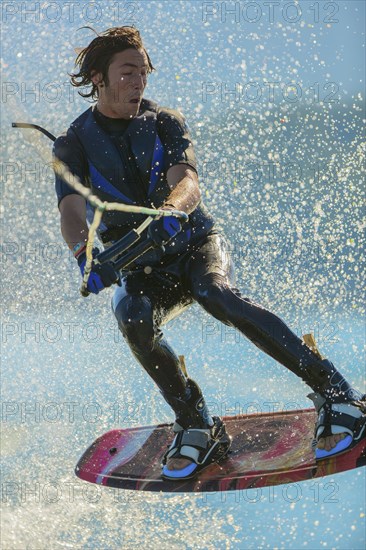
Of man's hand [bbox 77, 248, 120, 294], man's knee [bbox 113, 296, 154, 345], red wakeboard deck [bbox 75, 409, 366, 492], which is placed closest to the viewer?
man's hand [bbox 77, 248, 120, 294]

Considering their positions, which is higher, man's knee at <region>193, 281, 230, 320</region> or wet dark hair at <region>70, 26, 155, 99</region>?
wet dark hair at <region>70, 26, 155, 99</region>

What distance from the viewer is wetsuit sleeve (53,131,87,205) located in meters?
3.86

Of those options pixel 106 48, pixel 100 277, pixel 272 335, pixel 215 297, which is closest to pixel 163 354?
pixel 215 297

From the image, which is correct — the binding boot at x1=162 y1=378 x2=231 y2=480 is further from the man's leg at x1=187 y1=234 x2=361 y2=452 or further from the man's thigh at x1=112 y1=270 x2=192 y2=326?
the man's leg at x1=187 y1=234 x2=361 y2=452

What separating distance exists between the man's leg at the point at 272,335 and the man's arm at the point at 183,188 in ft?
1.16

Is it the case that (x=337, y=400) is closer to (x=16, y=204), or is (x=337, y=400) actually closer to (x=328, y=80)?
(x=16, y=204)

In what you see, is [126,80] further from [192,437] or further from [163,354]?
[192,437]

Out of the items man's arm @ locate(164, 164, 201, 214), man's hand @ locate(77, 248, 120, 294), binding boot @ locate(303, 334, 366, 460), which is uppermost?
man's arm @ locate(164, 164, 201, 214)

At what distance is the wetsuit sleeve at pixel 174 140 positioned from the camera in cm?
394

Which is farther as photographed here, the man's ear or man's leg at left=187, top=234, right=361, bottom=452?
the man's ear

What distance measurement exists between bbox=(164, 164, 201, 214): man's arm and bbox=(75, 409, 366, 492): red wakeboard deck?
117cm

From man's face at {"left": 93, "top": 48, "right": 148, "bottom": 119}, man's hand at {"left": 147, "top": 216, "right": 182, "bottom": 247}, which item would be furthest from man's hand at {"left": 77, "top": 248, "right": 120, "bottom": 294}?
man's face at {"left": 93, "top": 48, "right": 148, "bottom": 119}

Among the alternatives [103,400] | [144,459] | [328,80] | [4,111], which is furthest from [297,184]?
[144,459]

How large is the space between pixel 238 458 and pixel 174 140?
1503mm
